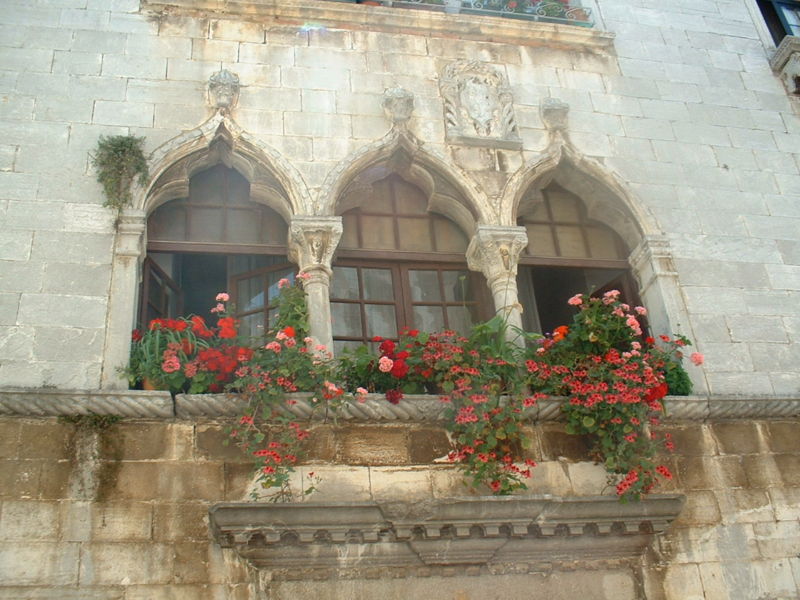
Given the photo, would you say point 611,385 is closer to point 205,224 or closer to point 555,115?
point 555,115

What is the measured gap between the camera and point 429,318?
739 centimetres

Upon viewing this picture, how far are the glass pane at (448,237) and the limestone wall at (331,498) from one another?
1.96 meters

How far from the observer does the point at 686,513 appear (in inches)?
239

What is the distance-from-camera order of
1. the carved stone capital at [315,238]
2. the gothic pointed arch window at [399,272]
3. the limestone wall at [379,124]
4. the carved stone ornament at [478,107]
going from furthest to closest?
the carved stone ornament at [478,107] → the gothic pointed arch window at [399,272] → the carved stone capital at [315,238] → the limestone wall at [379,124]

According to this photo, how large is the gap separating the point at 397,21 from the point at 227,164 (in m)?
2.15

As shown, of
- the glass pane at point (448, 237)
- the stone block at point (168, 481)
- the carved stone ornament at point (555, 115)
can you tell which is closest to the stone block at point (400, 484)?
the stone block at point (168, 481)

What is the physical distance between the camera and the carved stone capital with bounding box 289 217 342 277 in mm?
6703

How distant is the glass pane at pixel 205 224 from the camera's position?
23.4ft

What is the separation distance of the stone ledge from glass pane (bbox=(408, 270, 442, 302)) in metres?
2.34

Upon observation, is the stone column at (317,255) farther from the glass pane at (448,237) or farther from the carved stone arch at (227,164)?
the glass pane at (448,237)

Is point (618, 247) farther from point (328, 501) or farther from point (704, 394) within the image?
point (328, 501)

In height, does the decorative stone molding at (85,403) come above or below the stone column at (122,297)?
below

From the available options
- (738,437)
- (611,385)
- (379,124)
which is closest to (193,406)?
(611,385)

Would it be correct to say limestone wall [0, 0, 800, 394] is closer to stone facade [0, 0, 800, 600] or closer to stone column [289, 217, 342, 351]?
stone facade [0, 0, 800, 600]
